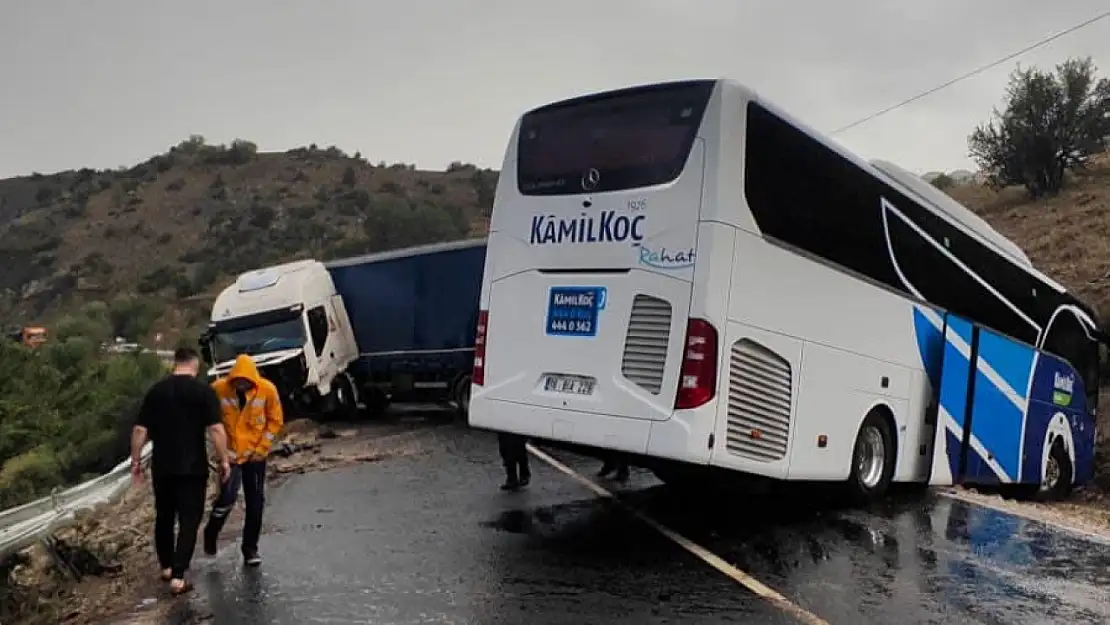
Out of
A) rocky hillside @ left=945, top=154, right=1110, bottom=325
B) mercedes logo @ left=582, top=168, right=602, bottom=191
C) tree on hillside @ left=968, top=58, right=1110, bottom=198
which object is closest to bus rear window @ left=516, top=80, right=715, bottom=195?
mercedes logo @ left=582, top=168, right=602, bottom=191

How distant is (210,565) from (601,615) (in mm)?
3661

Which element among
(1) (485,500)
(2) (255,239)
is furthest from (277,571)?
(2) (255,239)

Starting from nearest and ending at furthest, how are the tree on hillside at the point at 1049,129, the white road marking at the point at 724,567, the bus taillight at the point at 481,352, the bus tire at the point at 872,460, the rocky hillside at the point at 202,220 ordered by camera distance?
the white road marking at the point at 724,567, the bus taillight at the point at 481,352, the bus tire at the point at 872,460, the tree on hillside at the point at 1049,129, the rocky hillside at the point at 202,220

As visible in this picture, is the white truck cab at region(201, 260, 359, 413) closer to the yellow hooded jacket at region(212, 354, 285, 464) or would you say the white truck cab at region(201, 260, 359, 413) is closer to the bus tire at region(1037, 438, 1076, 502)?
the yellow hooded jacket at region(212, 354, 285, 464)

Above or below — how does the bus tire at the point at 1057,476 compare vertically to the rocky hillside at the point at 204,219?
below

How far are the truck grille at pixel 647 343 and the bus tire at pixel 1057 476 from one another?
948 cm

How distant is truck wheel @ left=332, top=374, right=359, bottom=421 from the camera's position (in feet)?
73.9

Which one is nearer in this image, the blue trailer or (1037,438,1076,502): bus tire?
(1037,438,1076,502): bus tire

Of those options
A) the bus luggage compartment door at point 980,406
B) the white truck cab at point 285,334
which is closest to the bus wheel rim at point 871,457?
the bus luggage compartment door at point 980,406

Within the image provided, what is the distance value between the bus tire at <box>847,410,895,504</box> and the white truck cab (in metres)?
13.0

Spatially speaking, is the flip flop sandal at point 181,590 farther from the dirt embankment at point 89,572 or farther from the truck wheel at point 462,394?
the truck wheel at point 462,394

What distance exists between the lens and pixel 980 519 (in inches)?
425

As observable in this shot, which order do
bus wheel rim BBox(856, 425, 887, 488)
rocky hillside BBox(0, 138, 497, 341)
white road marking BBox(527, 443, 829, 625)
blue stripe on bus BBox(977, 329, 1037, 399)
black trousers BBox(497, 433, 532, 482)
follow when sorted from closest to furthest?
white road marking BBox(527, 443, 829, 625)
bus wheel rim BBox(856, 425, 887, 488)
black trousers BBox(497, 433, 532, 482)
blue stripe on bus BBox(977, 329, 1037, 399)
rocky hillside BBox(0, 138, 497, 341)

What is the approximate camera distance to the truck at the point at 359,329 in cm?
2092
